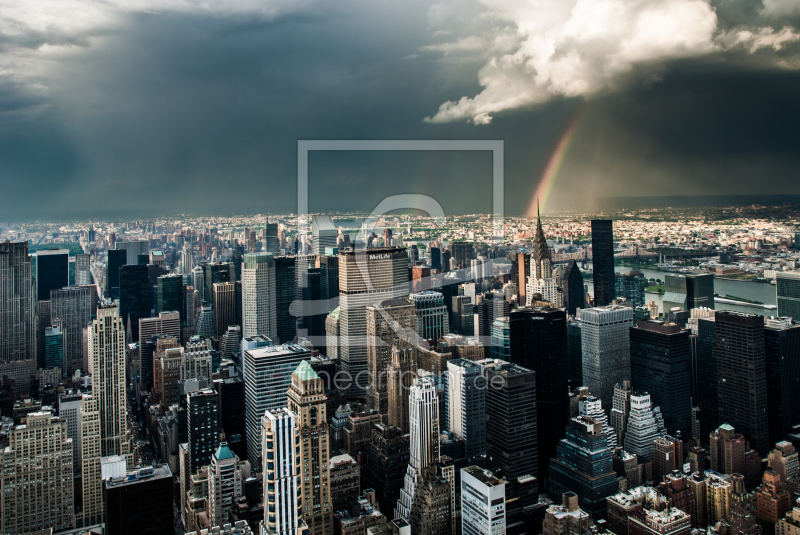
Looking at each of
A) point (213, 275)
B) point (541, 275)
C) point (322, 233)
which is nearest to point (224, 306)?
point (213, 275)

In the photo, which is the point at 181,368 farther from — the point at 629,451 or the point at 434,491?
the point at 629,451

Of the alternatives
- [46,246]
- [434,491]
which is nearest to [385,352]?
[434,491]

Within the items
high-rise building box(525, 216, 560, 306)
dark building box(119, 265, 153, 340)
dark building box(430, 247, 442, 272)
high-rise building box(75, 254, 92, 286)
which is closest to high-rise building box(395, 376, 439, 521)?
dark building box(430, 247, 442, 272)

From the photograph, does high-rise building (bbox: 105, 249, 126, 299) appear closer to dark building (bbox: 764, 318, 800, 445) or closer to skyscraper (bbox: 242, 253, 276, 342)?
skyscraper (bbox: 242, 253, 276, 342)

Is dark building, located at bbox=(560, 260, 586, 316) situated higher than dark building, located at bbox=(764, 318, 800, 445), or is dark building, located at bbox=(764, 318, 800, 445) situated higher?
dark building, located at bbox=(560, 260, 586, 316)

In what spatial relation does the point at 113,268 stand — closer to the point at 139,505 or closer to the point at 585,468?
the point at 139,505

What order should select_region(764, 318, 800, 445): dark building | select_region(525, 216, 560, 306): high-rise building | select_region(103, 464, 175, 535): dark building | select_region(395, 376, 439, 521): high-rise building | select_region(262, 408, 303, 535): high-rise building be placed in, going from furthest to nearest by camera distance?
select_region(525, 216, 560, 306): high-rise building, select_region(764, 318, 800, 445): dark building, select_region(395, 376, 439, 521): high-rise building, select_region(103, 464, 175, 535): dark building, select_region(262, 408, 303, 535): high-rise building
